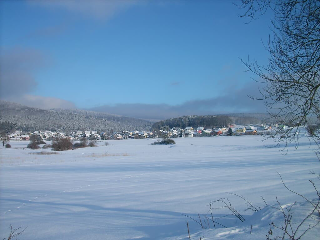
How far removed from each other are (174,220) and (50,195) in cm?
610

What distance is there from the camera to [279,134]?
422cm

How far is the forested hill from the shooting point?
326 ft

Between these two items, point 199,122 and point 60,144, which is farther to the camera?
point 199,122

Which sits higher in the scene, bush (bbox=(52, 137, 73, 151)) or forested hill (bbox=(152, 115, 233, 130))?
forested hill (bbox=(152, 115, 233, 130))

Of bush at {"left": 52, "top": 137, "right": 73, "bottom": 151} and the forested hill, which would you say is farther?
the forested hill

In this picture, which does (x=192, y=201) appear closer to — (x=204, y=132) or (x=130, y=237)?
(x=130, y=237)

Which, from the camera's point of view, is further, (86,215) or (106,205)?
(106,205)

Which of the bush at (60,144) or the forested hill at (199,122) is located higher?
the forested hill at (199,122)

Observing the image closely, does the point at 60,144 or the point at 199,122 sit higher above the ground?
the point at 199,122

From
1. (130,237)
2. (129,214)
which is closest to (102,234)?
(130,237)

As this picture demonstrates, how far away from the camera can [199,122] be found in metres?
108

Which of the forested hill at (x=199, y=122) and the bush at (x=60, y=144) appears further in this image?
the forested hill at (x=199, y=122)

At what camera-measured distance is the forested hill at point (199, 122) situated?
326 feet

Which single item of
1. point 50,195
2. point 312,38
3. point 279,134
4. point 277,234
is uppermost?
point 312,38
